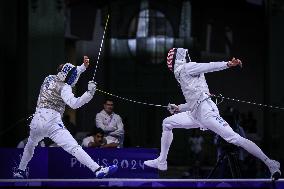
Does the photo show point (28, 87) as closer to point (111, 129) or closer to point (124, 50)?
point (124, 50)

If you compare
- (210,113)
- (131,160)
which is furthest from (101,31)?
(210,113)

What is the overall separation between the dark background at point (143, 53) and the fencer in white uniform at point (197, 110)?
15.9 ft

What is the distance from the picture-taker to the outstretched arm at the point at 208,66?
751cm

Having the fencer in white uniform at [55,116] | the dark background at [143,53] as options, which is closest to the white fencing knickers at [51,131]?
the fencer in white uniform at [55,116]

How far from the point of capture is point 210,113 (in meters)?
7.80

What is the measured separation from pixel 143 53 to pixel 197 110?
672 centimetres

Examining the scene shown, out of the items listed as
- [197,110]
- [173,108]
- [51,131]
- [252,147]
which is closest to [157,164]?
[173,108]

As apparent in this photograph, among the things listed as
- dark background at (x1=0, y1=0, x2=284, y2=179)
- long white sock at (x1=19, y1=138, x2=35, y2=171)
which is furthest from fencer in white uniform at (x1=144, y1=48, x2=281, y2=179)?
dark background at (x1=0, y1=0, x2=284, y2=179)

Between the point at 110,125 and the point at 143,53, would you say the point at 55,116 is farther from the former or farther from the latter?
the point at 143,53

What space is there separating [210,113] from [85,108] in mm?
6180

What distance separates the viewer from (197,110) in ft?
25.9

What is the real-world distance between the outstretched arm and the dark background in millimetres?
5183

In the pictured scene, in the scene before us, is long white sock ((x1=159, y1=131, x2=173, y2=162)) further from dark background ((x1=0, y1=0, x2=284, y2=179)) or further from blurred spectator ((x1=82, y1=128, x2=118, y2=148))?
dark background ((x1=0, y1=0, x2=284, y2=179))

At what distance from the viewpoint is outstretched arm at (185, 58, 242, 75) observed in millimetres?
7511
